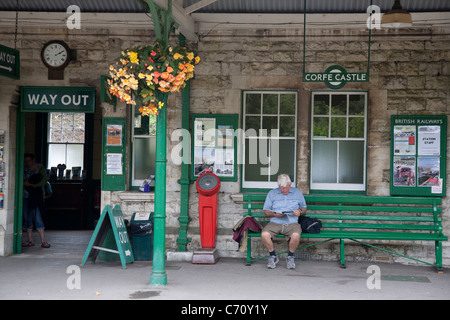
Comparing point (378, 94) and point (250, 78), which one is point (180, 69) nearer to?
point (250, 78)

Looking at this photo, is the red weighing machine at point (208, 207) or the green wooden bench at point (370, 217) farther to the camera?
the red weighing machine at point (208, 207)

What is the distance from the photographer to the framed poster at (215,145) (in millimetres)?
10695

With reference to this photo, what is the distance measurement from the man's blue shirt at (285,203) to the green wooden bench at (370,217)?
0.28 meters

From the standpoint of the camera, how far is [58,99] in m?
10.7

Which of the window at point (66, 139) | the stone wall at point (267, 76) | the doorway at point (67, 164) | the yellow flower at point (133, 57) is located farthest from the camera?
the window at point (66, 139)

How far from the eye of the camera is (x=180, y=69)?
7879 millimetres

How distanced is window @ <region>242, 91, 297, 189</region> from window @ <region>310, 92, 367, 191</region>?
41 centimetres

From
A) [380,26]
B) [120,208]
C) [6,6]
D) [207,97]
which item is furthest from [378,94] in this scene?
[6,6]

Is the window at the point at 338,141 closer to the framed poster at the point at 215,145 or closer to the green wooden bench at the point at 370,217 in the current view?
the green wooden bench at the point at 370,217

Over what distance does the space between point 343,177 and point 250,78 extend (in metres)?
2.31

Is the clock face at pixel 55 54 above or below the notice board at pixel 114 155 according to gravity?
above

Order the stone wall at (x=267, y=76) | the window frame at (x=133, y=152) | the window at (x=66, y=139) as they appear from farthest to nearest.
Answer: the window at (x=66, y=139) < the window frame at (x=133, y=152) < the stone wall at (x=267, y=76)

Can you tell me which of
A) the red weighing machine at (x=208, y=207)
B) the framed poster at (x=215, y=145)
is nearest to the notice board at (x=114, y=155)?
the framed poster at (x=215, y=145)

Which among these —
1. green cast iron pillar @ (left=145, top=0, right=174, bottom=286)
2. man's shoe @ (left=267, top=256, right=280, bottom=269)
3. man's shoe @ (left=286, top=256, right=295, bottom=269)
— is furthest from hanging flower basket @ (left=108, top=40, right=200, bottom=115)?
man's shoe @ (left=286, top=256, right=295, bottom=269)
